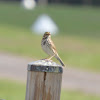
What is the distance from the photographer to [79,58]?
1847cm

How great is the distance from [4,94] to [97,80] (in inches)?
168

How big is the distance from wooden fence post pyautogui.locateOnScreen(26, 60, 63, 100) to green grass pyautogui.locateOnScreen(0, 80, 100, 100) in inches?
258

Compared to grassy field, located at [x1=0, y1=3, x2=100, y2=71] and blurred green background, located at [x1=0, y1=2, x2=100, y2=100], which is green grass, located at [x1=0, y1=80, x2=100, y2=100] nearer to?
blurred green background, located at [x1=0, y1=2, x2=100, y2=100]

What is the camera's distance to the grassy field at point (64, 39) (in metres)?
18.5

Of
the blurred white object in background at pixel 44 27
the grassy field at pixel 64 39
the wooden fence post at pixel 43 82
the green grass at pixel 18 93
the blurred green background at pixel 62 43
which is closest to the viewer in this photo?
the wooden fence post at pixel 43 82

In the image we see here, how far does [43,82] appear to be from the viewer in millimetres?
3502

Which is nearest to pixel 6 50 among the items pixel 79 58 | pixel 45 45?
pixel 79 58

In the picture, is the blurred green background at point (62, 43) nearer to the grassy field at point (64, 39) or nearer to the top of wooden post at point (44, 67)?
the grassy field at point (64, 39)

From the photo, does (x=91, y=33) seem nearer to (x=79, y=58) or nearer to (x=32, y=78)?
(x=79, y=58)

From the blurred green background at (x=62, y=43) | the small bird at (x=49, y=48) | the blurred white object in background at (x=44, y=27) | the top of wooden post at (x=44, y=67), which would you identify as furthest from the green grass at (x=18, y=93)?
the blurred white object in background at (x=44, y=27)

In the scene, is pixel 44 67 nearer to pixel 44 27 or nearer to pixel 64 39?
pixel 64 39

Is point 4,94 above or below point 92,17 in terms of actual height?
below

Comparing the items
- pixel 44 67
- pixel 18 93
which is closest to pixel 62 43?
pixel 18 93

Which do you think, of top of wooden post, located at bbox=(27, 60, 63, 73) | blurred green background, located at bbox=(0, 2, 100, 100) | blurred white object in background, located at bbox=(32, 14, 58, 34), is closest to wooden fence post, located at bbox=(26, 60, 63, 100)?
top of wooden post, located at bbox=(27, 60, 63, 73)
